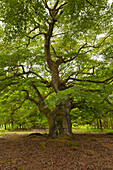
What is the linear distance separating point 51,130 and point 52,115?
0.97 meters

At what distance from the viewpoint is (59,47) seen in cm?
957

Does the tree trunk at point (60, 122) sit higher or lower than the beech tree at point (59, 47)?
lower

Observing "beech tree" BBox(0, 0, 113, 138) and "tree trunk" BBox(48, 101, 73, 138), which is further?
"tree trunk" BBox(48, 101, 73, 138)

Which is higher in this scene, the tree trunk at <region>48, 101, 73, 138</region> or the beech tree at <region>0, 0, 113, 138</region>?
the beech tree at <region>0, 0, 113, 138</region>

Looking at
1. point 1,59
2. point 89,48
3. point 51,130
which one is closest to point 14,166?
point 51,130

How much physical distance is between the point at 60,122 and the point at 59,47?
18.3 ft

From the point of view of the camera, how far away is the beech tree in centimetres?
470

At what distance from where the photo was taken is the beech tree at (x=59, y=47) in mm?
4703

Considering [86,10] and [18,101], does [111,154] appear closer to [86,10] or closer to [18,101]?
[86,10]

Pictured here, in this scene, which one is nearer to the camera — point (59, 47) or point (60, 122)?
point (60, 122)

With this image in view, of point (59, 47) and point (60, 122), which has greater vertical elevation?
point (59, 47)

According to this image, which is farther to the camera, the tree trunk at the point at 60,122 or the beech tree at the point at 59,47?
the tree trunk at the point at 60,122

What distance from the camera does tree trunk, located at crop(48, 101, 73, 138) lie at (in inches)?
300

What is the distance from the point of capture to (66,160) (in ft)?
14.5
